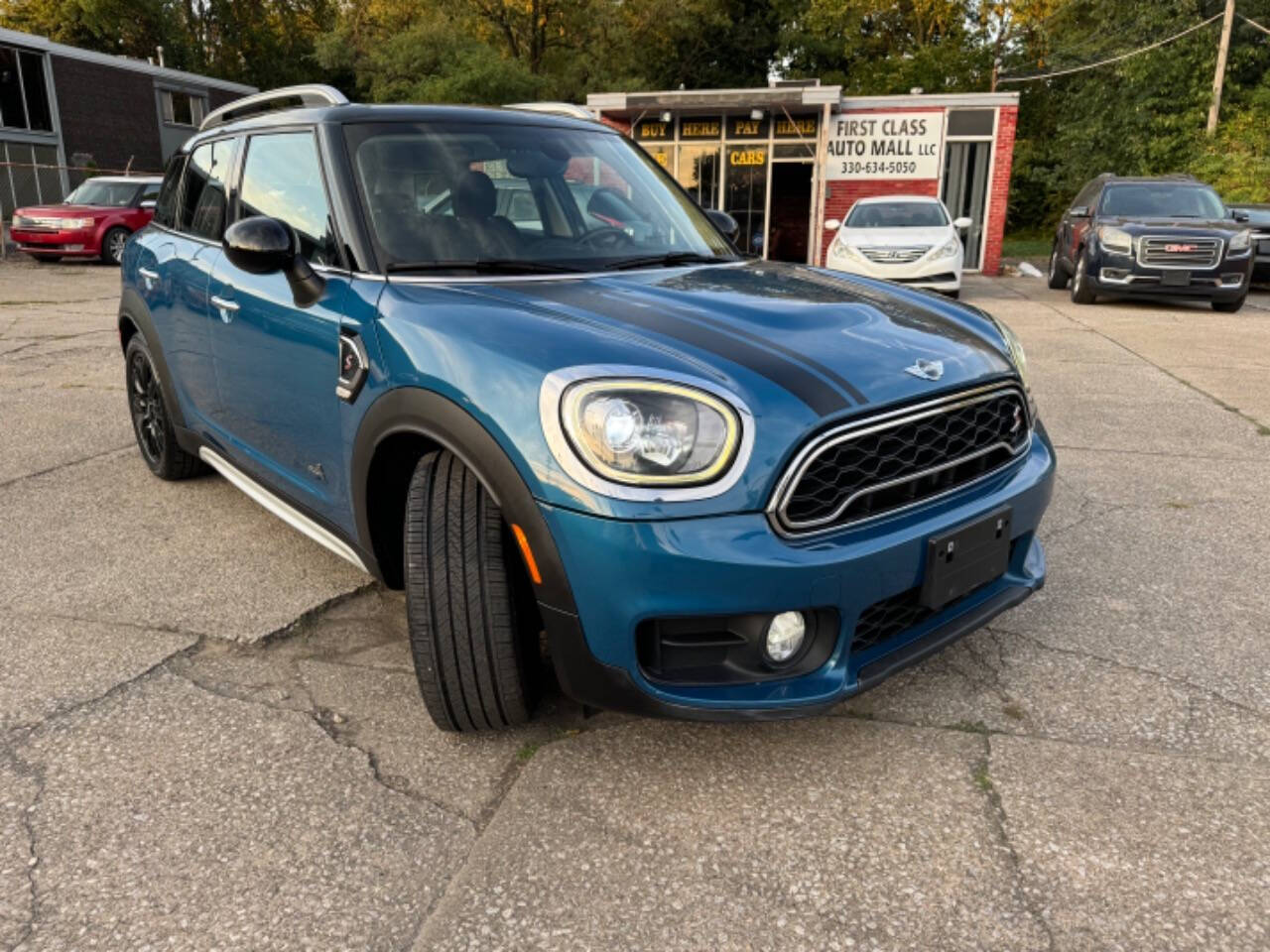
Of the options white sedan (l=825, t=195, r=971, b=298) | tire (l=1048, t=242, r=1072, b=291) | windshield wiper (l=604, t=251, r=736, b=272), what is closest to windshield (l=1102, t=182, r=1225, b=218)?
tire (l=1048, t=242, r=1072, b=291)

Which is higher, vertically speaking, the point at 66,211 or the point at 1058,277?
the point at 66,211

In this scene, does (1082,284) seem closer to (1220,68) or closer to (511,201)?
(511,201)

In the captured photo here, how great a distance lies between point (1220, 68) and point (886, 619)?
28.2 meters

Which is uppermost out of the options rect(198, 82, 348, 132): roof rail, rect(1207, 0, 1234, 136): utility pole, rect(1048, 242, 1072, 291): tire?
rect(1207, 0, 1234, 136): utility pole

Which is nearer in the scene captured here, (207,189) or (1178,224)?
(207,189)

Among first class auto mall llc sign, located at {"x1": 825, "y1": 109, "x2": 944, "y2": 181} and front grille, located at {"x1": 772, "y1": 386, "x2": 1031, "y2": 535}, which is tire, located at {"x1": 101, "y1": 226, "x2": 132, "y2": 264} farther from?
front grille, located at {"x1": 772, "y1": 386, "x2": 1031, "y2": 535}

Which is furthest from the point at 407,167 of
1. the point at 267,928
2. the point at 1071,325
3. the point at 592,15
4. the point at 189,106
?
the point at 189,106

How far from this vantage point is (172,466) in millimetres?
4426

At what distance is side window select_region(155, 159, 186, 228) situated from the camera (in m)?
4.16

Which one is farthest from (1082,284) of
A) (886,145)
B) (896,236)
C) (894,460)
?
(894,460)

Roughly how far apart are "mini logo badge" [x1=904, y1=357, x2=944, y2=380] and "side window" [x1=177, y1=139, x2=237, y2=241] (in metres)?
2.53

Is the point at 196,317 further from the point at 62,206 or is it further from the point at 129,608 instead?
the point at 62,206

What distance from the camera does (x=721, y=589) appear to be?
1923 mm

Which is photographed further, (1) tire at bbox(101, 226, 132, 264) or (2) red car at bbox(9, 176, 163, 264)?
(1) tire at bbox(101, 226, 132, 264)
